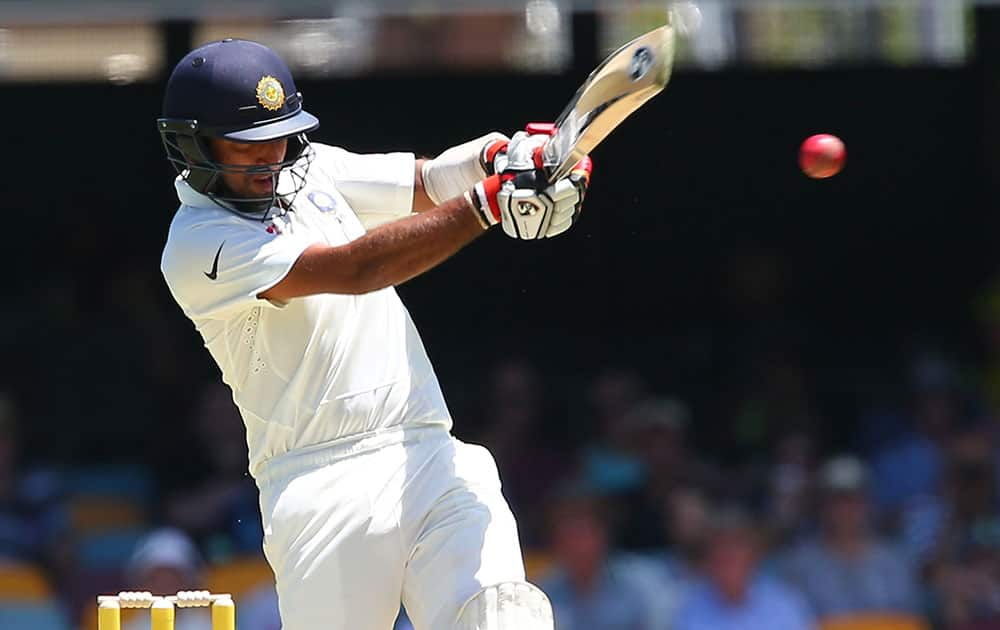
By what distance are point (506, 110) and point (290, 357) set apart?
4991 millimetres

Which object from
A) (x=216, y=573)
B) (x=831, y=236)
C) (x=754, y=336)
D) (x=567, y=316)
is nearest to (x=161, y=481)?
(x=216, y=573)

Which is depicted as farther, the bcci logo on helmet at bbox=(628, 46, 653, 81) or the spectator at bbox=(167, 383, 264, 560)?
the spectator at bbox=(167, 383, 264, 560)

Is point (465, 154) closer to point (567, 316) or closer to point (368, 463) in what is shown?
point (368, 463)

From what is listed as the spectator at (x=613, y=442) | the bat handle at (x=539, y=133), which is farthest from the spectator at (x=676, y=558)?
the bat handle at (x=539, y=133)

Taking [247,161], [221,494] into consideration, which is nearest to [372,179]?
[247,161]

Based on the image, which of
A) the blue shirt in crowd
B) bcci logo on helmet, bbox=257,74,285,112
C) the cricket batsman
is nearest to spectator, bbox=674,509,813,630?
the blue shirt in crowd

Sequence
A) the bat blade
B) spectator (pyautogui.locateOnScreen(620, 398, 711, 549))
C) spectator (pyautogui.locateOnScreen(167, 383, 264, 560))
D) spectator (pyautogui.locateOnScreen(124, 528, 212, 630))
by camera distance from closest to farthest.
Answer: the bat blade → spectator (pyautogui.locateOnScreen(124, 528, 212, 630)) → spectator (pyautogui.locateOnScreen(167, 383, 264, 560)) → spectator (pyautogui.locateOnScreen(620, 398, 711, 549))

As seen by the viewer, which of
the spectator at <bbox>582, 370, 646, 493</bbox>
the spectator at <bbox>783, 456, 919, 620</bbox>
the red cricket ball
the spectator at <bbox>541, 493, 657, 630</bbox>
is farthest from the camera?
the spectator at <bbox>582, 370, 646, 493</bbox>

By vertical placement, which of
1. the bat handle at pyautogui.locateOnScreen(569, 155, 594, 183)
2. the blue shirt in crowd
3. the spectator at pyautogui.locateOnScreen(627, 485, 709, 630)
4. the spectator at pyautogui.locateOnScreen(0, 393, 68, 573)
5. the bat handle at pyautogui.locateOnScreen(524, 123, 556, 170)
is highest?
the bat handle at pyautogui.locateOnScreen(524, 123, 556, 170)

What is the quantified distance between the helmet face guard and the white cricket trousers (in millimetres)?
457

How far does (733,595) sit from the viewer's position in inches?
224

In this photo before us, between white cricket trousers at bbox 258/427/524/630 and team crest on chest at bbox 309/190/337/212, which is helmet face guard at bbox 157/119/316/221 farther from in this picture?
white cricket trousers at bbox 258/427/524/630

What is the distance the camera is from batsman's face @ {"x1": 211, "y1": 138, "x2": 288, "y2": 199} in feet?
10.0

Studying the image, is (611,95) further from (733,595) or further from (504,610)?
(733,595)
